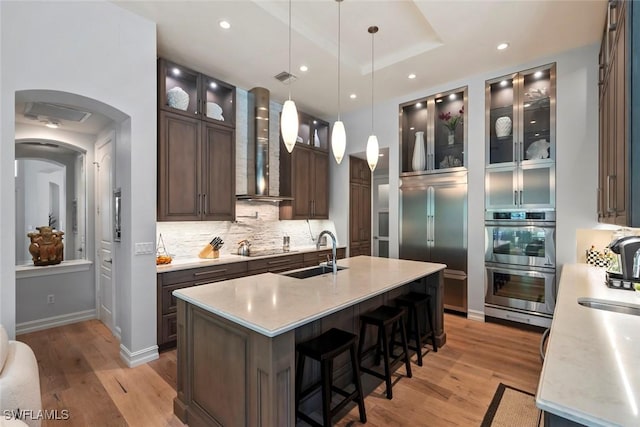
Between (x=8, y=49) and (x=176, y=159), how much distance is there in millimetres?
1512

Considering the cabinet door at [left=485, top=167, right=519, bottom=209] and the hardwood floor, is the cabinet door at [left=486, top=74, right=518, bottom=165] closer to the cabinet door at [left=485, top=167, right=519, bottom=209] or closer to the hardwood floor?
the cabinet door at [left=485, top=167, right=519, bottom=209]

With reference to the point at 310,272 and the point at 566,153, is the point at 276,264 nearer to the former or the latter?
the point at 310,272

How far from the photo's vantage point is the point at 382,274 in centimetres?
272

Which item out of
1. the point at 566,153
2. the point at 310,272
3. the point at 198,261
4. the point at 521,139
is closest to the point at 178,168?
the point at 198,261

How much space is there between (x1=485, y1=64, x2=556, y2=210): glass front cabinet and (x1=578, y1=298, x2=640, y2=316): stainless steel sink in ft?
6.42

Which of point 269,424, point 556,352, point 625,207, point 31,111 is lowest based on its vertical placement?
point 269,424

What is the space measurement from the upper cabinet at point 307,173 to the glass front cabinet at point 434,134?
5.03 feet

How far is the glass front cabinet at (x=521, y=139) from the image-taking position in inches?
142

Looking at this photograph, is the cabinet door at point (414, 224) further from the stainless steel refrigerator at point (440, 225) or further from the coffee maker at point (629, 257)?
the coffee maker at point (629, 257)

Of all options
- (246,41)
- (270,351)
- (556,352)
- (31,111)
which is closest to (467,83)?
(246,41)

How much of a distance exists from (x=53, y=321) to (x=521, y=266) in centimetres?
612

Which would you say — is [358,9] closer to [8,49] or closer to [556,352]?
[8,49]

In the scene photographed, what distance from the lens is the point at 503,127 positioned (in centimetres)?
391

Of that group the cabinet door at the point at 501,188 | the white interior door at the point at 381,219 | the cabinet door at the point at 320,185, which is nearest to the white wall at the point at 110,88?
the cabinet door at the point at 320,185
